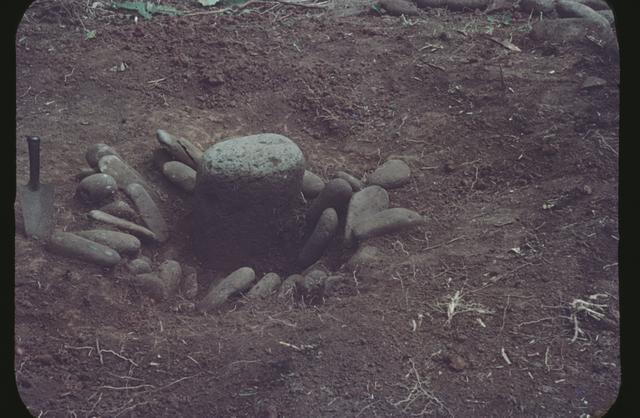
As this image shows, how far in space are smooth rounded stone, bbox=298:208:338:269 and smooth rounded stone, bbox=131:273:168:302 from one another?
23.9 inches

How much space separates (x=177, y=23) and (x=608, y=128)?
1821 millimetres

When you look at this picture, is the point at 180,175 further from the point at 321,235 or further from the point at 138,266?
the point at 321,235

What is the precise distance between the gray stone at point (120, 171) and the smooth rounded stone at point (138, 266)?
0.36 m

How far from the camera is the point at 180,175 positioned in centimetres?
418

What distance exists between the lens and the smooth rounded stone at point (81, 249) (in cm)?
364

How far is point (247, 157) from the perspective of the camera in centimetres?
400

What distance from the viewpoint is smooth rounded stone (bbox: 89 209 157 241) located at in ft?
12.8

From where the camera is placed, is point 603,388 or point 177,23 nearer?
point 603,388

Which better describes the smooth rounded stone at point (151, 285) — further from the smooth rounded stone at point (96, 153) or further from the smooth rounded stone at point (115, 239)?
the smooth rounded stone at point (96, 153)

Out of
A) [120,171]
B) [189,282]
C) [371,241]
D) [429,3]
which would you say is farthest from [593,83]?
[120,171]

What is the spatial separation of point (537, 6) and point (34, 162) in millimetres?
2202

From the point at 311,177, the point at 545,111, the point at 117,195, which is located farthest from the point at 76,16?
the point at 545,111

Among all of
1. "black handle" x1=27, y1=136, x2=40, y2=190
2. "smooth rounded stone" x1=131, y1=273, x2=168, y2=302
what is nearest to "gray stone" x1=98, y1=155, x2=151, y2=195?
"black handle" x1=27, y1=136, x2=40, y2=190

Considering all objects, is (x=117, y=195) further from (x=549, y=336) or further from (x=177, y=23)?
(x=549, y=336)
